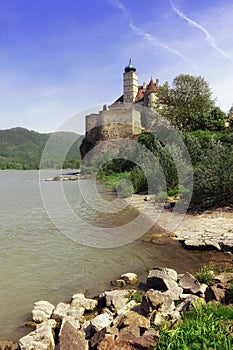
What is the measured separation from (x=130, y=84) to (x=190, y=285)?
6234cm

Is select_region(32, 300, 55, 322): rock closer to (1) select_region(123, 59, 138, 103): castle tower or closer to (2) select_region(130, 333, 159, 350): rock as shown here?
(2) select_region(130, 333, 159, 350): rock

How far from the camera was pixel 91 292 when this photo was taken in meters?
7.26

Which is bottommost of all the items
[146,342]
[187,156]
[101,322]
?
[101,322]

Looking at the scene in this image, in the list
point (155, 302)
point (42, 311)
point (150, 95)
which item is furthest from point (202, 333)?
point (150, 95)

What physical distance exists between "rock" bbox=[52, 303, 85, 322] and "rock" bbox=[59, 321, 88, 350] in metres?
1.62

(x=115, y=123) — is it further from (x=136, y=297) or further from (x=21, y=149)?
(x=21, y=149)

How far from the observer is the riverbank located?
10.1m

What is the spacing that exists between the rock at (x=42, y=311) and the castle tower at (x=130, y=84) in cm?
6078

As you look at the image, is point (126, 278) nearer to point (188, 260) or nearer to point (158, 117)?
point (188, 260)

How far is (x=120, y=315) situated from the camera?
5.47m

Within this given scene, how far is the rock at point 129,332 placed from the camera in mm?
4270

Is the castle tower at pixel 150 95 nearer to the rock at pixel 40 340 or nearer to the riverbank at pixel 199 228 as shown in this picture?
the riverbank at pixel 199 228

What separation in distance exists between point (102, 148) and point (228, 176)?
33019mm

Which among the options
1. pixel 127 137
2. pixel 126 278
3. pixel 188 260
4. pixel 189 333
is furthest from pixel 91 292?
pixel 127 137
